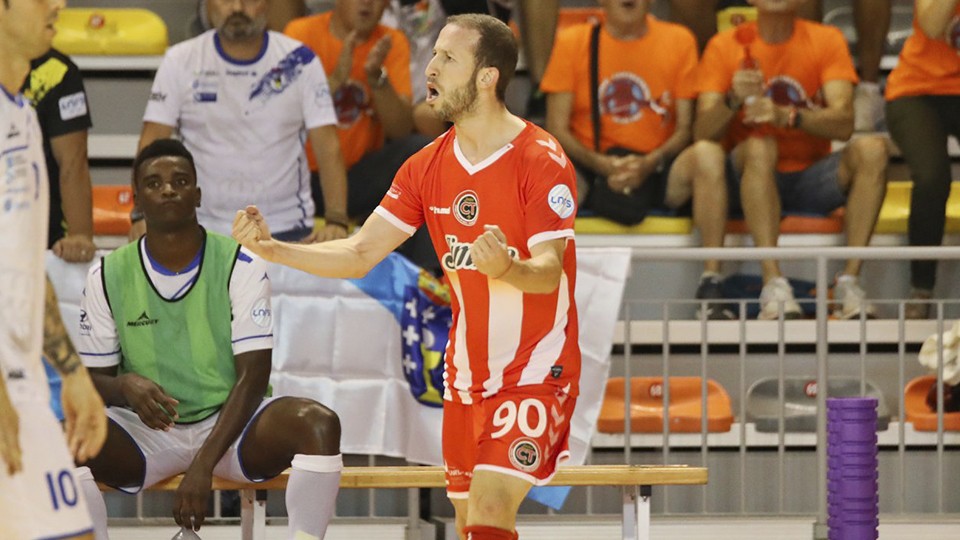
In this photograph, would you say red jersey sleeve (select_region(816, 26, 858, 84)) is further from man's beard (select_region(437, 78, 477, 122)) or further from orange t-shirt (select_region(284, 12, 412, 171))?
man's beard (select_region(437, 78, 477, 122))

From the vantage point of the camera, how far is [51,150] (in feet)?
22.8

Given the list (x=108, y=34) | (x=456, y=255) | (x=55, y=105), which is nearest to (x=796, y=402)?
(x=456, y=255)

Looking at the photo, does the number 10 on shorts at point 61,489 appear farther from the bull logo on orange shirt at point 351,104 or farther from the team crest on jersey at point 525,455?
the bull logo on orange shirt at point 351,104

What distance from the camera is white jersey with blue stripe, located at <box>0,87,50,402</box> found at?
120 inches

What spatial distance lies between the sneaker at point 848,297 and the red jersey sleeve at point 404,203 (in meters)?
3.10

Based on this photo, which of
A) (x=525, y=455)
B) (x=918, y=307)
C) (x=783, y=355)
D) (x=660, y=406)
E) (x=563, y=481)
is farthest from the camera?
(x=918, y=307)

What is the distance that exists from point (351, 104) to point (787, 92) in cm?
223

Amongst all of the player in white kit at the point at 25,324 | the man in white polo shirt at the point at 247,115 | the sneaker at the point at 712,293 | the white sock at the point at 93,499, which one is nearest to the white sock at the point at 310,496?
the white sock at the point at 93,499

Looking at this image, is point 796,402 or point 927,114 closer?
point 796,402

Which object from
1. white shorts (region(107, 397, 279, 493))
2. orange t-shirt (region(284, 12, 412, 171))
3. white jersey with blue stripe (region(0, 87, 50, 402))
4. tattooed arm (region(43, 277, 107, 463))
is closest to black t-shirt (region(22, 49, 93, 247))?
orange t-shirt (region(284, 12, 412, 171))

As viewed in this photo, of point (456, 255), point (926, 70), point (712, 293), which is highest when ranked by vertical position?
point (926, 70)

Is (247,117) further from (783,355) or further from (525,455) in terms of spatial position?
(525,455)

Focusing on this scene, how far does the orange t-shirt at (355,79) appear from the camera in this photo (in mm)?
7840

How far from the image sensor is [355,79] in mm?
7871
